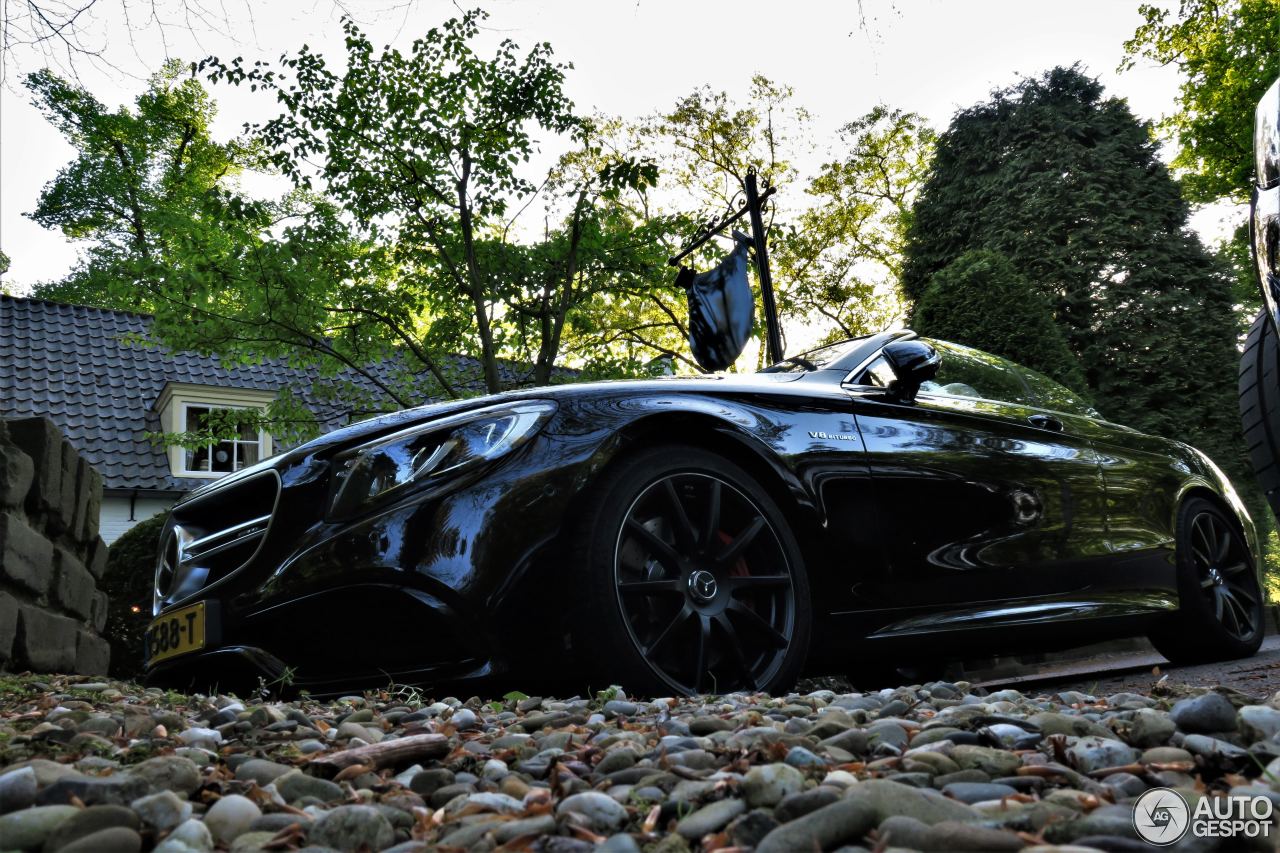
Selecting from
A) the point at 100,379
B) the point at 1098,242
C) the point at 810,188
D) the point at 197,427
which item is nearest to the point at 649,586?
the point at 1098,242

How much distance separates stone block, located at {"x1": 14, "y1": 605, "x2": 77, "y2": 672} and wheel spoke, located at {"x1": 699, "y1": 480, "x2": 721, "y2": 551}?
234 cm

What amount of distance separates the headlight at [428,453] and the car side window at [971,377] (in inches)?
62.6

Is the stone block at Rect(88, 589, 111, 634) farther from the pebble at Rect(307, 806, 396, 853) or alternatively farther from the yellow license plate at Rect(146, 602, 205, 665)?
the pebble at Rect(307, 806, 396, 853)

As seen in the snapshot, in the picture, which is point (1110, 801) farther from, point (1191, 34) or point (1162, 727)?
point (1191, 34)

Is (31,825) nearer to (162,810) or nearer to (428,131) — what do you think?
(162,810)

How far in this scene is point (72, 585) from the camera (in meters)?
4.43

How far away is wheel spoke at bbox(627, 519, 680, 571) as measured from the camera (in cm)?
275

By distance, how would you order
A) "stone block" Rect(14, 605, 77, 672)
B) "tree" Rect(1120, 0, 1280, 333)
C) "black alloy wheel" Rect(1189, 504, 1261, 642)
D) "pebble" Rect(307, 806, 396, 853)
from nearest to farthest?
Answer: "pebble" Rect(307, 806, 396, 853), "stone block" Rect(14, 605, 77, 672), "black alloy wheel" Rect(1189, 504, 1261, 642), "tree" Rect(1120, 0, 1280, 333)

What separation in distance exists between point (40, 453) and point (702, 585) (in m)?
2.64

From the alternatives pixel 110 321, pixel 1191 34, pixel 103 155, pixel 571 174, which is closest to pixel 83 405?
pixel 110 321

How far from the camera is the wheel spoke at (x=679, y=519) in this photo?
9.29ft

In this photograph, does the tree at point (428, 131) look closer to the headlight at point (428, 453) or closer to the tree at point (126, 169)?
the headlight at point (428, 453)

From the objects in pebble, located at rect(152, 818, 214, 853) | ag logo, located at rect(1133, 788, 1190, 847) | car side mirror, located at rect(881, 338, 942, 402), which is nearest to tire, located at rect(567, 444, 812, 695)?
car side mirror, located at rect(881, 338, 942, 402)

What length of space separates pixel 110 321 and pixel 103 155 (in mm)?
10716
